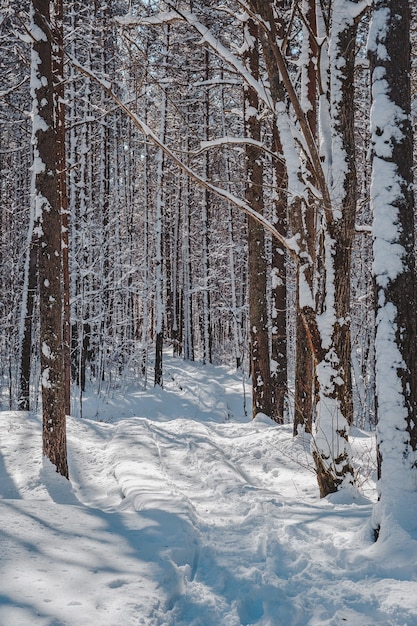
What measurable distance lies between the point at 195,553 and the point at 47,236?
492 cm

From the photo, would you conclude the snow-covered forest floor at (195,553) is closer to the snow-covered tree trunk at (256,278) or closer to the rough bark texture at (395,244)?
the rough bark texture at (395,244)

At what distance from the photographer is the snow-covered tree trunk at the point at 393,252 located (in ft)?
11.6

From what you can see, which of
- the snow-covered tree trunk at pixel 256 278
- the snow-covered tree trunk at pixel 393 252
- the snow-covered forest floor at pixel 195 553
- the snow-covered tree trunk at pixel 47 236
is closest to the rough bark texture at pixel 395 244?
the snow-covered tree trunk at pixel 393 252

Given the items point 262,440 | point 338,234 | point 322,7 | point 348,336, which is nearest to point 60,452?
point 262,440

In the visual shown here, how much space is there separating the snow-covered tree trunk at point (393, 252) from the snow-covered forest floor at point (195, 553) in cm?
58

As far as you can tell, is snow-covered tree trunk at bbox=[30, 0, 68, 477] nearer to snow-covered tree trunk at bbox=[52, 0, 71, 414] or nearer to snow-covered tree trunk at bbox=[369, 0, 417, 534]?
snow-covered tree trunk at bbox=[52, 0, 71, 414]

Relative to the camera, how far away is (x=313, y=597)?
3045 millimetres

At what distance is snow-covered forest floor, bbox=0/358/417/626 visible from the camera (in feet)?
8.95

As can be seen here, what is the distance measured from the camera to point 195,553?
3686mm

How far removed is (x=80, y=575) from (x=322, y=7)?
5.91 metres

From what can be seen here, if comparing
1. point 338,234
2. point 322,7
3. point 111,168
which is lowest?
point 338,234

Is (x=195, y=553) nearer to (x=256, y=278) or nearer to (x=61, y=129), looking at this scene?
(x=256, y=278)

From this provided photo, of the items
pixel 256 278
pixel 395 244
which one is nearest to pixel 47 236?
pixel 256 278

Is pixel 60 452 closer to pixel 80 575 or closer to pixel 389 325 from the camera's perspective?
pixel 80 575
